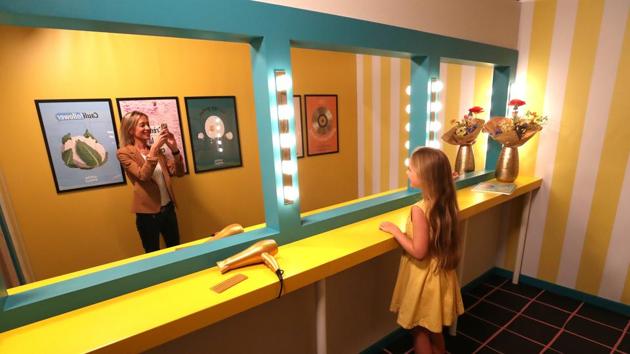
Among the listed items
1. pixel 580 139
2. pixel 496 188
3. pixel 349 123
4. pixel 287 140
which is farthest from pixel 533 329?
pixel 349 123

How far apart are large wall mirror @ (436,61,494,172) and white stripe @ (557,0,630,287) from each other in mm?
653

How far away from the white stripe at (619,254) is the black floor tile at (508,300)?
55 centimetres

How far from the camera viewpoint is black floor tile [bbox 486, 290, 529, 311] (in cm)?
234

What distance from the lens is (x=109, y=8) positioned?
2.89 feet

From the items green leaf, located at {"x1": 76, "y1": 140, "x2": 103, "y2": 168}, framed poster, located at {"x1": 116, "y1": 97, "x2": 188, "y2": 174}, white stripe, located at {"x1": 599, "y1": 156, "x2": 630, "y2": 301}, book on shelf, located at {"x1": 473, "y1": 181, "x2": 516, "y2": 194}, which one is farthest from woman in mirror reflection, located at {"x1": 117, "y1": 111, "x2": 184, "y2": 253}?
white stripe, located at {"x1": 599, "y1": 156, "x2": 630, "y2": 301}

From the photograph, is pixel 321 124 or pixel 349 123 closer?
pixel 321 124

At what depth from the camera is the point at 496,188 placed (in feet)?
6.99

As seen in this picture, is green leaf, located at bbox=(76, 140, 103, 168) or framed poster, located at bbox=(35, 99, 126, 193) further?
green leaf, located at bbox=(76, 140, 103, 168)

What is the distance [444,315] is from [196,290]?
3.92 feet

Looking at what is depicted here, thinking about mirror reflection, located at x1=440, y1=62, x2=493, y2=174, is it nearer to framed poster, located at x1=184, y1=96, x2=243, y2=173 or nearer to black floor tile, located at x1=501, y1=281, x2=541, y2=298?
black floor tile, located at x1=501, y1=281, x2=541, y2=298

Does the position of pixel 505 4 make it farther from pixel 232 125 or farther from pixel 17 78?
pixel 17 78

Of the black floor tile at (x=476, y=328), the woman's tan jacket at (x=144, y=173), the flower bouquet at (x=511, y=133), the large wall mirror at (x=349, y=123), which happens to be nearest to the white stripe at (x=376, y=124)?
the large wall mirror at (x=349, y=123)

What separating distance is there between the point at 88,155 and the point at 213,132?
0.98m

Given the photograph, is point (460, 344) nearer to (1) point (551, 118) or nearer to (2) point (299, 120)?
(1) point (551, 118)
